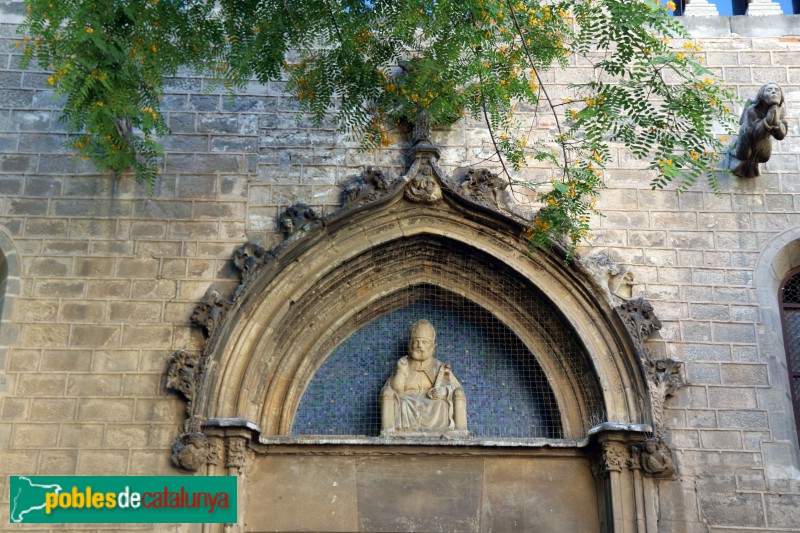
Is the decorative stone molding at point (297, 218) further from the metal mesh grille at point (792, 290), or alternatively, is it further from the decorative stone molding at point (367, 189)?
the metal mesh grille at point (792, 290)

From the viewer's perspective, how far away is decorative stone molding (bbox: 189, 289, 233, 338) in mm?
10477

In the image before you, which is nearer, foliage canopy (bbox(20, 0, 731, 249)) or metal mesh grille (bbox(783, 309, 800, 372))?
foliage canopy (bbox(20, 0, 731, 249))

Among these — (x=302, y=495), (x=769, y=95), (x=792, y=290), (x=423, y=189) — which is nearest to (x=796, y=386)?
(x=792, y=290)

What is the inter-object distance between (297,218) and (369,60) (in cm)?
195

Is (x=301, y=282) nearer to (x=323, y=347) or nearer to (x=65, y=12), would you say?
(x=323, y=347)

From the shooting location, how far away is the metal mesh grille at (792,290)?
11.6m

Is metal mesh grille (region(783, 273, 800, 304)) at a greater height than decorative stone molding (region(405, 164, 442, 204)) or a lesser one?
lesser

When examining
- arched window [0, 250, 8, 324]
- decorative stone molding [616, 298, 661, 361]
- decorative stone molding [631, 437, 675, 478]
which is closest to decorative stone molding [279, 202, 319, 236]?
arched window [0, 250, 8, 324]

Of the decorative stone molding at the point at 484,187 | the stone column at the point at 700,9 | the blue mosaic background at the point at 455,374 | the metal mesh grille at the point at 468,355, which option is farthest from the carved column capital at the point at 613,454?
the stone column at the point at 700,9

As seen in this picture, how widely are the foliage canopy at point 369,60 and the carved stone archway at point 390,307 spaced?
2.10 feet

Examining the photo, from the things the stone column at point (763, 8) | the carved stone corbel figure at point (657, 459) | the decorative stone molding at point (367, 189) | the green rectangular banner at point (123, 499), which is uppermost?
the stone column at point (763, 8)

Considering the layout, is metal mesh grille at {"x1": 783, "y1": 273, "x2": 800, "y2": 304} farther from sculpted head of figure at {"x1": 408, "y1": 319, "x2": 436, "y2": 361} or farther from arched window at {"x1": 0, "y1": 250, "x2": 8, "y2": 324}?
arched window at {"x1": 0, "y1": 250, "x2": 8, "y2": 324}

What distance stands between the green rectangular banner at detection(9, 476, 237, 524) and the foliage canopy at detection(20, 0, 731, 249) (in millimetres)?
3217

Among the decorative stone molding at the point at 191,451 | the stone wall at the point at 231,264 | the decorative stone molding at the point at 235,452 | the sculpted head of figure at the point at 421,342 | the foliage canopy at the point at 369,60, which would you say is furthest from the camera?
the sculpted head of figure at the point at 421,342
